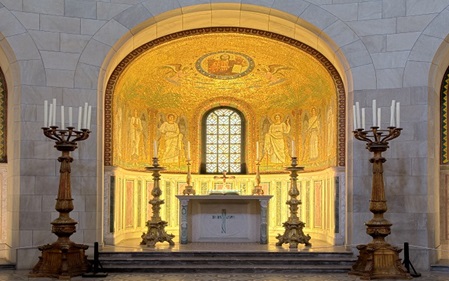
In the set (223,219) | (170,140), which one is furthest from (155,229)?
(170,140)

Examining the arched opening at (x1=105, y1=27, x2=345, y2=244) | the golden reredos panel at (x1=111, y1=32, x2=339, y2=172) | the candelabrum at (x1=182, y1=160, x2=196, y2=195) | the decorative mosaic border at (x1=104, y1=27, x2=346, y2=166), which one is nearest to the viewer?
the decorative mosaic border at (x1=104, y1=27, x2=346, y2=166)

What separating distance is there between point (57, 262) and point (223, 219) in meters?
4.14

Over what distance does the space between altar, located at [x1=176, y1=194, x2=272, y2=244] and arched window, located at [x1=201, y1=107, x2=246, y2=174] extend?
2.32 metres

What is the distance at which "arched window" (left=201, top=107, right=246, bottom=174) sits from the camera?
50.0ft

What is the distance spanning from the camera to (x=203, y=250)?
11.1 metres

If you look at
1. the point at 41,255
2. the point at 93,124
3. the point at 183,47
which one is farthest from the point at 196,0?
the point at 41,255

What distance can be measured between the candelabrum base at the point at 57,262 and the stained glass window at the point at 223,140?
595 cm

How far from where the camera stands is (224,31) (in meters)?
12.4

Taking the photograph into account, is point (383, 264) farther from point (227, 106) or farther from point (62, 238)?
point (227, 106)

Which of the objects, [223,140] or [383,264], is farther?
[223,140]

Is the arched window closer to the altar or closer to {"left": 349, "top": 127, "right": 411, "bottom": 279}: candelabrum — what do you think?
the altar

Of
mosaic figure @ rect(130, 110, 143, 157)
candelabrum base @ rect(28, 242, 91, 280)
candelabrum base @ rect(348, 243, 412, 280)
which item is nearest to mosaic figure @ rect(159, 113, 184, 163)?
mosaic figure @ rect(130, 110, 143, 157)

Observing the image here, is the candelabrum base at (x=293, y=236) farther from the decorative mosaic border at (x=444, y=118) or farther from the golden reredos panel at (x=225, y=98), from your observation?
the decorative mosaic border at (x=444, y=118)

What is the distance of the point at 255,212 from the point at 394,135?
4171 mm
